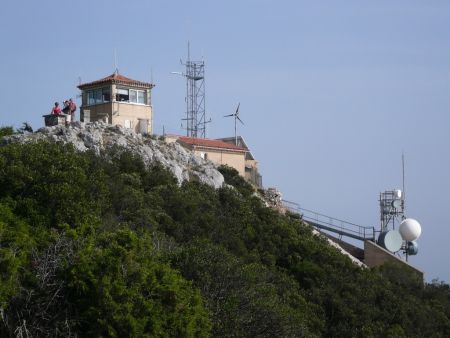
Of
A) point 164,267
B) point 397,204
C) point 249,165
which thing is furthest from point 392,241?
point 164,267

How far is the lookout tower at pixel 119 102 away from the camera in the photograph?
154ft

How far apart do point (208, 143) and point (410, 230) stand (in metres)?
12.1

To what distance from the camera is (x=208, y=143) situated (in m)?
52.2

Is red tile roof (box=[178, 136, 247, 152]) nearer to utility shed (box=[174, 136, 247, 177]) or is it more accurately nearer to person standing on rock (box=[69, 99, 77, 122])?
utility shed (box=[174, 136, 247, 177])

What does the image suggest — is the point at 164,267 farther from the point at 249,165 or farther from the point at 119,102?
the point at 249,165

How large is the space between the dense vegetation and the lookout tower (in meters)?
4.81

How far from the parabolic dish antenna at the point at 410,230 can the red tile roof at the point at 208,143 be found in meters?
10.2

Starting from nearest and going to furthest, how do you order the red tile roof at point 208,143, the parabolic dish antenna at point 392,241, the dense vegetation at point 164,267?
1. the dense vegetation at point 164,267
2. the parabolic dish antenna at point 392,241
3. the red tile roof at point 208,143

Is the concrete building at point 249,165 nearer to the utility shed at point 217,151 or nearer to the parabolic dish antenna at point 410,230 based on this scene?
the utility shed at point 217,151

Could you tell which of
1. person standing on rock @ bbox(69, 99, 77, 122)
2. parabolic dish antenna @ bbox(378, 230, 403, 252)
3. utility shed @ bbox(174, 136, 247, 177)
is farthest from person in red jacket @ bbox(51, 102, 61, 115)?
parabolic dish antenna @ bbox(378, 230, 403, 252)

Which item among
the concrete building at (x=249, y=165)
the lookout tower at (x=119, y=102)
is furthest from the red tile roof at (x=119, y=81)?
the concrete building at (x=249, y=165)

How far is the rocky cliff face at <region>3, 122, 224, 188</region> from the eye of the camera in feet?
137

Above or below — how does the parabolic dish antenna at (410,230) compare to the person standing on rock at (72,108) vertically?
below

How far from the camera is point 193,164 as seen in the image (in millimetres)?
46469
